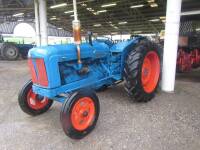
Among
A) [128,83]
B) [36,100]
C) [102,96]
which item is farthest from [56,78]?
[102,96]

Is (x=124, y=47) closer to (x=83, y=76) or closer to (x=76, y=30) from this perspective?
(x=83, y=76)

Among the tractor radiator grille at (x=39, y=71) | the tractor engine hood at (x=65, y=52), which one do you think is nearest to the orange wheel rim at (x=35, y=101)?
the tractor radiator grille at (x=39, y=71)

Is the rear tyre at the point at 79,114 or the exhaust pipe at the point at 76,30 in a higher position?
the exhaust pipe at the point at 76,30

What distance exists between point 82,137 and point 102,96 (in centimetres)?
180

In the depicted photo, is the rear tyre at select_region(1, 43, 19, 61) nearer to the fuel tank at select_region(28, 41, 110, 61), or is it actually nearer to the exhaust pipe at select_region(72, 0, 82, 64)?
the fuel tank at select_region(28, 41, 110, 61)

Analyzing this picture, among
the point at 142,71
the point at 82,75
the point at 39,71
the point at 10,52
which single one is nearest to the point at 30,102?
the point at 39,71

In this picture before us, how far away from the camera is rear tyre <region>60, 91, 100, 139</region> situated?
281cm

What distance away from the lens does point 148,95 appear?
4223 millimetres

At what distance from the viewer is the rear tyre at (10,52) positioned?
13.9 m

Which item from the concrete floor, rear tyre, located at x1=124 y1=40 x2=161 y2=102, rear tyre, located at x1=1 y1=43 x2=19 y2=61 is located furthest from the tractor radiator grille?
rear tyre, located at x1=1 y1=43 x2=19 y2=61

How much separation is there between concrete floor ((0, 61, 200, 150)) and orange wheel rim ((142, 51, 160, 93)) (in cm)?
29

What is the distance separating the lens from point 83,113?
Answer: 120 inches

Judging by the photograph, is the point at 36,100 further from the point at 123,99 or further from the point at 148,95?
the point at 148,95

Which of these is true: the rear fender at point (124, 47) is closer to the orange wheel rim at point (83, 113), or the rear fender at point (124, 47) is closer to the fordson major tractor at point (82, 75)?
the fordson major tractor at point (82, 75)
